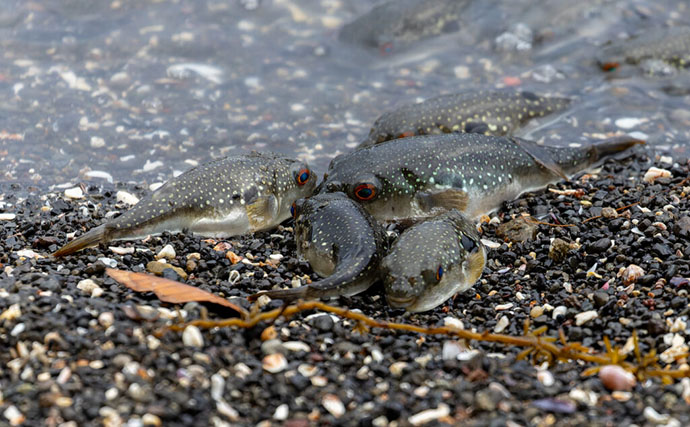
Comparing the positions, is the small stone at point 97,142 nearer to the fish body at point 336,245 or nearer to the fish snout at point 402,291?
the fish body at point 336,245

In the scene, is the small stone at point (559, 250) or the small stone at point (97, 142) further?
the small stone at point (97, 142)

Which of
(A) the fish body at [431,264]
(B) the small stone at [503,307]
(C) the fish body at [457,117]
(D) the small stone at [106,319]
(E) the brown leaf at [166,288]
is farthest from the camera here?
(C) the fish body at [457,117]

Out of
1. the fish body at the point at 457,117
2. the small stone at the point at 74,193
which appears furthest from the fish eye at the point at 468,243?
the small stone at the point at 74,193

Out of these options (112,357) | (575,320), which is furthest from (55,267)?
(575,320)

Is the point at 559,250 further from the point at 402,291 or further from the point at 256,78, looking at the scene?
the point at 256,78

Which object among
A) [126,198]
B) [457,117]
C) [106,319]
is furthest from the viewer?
[457,117]

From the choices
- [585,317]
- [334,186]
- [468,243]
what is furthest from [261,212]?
[585,317]

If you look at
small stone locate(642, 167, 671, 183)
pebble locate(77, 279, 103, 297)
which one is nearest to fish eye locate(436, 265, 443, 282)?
pebble locate(77, 279, 103, 297)
